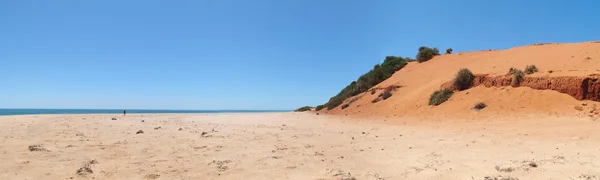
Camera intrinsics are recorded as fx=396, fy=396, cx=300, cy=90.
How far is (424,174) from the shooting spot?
7.28 m

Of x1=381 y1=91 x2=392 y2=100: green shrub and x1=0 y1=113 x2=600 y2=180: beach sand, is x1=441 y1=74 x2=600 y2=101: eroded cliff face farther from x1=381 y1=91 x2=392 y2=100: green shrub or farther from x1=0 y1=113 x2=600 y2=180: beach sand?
x1=381 y1=91 x2=392 y2=100: green shrub

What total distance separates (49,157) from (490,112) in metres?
19.1

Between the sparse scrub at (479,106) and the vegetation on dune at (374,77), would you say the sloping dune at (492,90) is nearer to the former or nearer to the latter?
the sparse scrub at (479,106)

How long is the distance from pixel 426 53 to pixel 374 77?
757 cm

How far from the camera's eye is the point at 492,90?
23.5 metres

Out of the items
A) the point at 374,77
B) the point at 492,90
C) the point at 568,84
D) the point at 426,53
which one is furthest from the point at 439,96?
the point at 426,53

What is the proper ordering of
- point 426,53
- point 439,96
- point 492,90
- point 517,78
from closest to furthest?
point 517,78 < point 492,90 < point 439,96 < point 426,53

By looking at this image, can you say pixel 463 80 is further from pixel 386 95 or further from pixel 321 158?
pixel 321 158

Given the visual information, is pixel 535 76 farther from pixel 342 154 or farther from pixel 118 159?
pixel 118 159

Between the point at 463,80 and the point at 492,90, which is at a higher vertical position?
the point at 463,80

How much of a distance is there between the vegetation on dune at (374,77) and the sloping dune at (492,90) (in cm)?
164

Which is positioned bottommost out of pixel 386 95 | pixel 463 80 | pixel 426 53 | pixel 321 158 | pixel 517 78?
pixel 321 158

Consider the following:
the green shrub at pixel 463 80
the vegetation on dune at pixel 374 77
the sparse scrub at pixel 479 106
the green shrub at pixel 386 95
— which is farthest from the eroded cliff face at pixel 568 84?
the vegetation on dune at pixel 374 77

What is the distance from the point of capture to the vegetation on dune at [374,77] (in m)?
42.9
